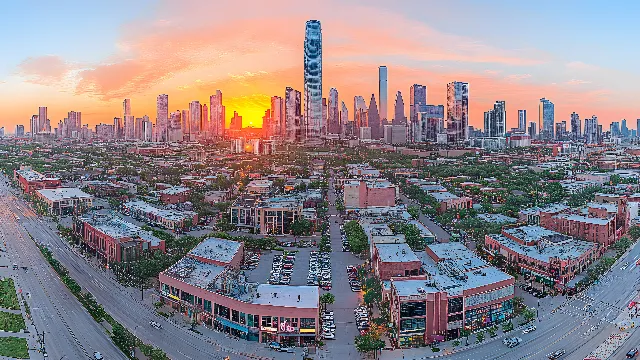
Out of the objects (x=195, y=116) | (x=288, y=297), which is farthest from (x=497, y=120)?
(x=288, y=297)

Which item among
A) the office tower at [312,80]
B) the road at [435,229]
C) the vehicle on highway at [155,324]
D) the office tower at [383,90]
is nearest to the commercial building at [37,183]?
the road at [435,229]

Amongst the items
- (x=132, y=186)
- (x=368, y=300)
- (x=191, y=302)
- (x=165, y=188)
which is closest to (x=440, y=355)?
(x=368, y=300)

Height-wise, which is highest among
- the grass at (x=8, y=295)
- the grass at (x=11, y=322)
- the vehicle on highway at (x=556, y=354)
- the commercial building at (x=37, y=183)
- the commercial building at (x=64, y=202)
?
the commercial building at (x=37, y=183)

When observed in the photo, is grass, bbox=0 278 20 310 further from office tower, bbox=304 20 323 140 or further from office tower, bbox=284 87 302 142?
office tower, bbox=284 87 302 142

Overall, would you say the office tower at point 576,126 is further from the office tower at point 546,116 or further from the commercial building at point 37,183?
the commercial building at point 37,183

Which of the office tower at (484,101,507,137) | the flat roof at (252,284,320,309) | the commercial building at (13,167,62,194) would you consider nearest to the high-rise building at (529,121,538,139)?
the office tower at (484,101,507,137)

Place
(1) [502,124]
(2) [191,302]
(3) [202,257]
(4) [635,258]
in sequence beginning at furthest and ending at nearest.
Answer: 1. (1) [502,124]
2. (4) [635,258]
3. (3) [202,257]
4. (2) [191,302]

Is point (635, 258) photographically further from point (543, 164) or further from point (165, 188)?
point (543, 164)
